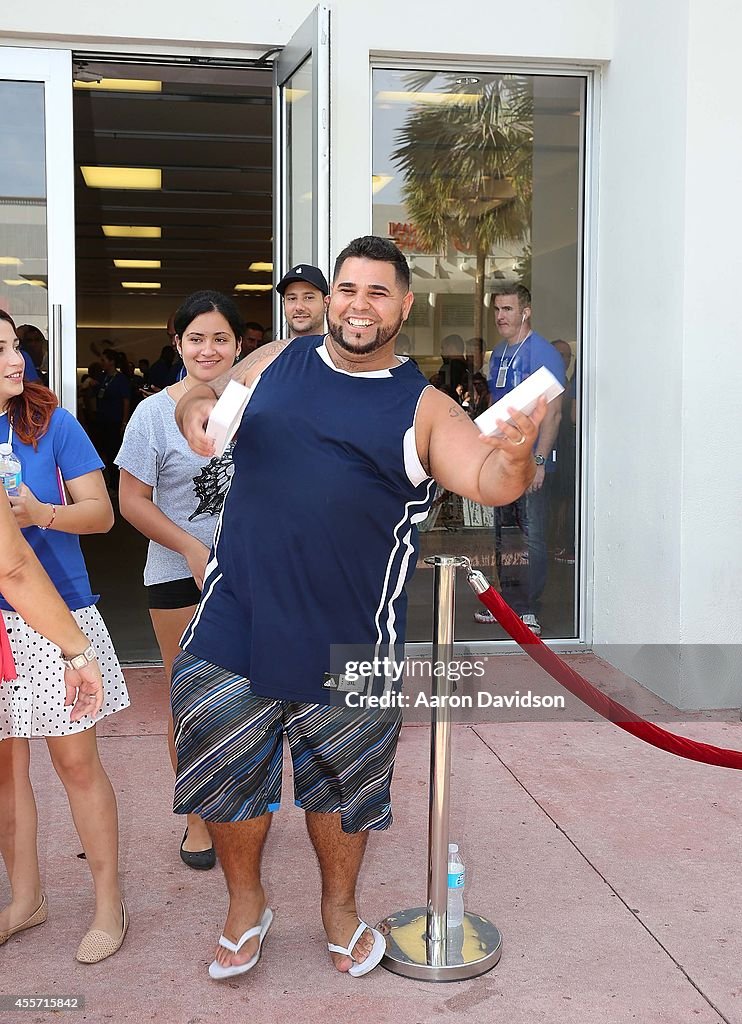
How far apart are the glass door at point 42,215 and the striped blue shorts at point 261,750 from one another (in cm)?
325

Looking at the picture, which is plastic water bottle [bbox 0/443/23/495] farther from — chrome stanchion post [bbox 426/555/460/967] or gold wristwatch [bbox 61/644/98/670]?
chrome stanchion post [bbox 426/555/460/967]

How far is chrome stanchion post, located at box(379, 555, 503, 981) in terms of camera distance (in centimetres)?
315

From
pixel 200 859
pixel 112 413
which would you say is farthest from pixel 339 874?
pixel 112 413

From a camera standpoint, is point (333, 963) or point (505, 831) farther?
point (505, 831)

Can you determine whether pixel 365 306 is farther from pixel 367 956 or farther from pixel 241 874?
pixel 367 956

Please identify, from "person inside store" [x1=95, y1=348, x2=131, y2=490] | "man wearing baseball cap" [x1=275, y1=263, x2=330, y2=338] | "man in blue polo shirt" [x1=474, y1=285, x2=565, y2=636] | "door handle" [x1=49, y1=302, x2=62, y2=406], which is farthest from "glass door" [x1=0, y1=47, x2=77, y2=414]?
"person inside store" [x1=95, y1=348, x2=131, y2=490]

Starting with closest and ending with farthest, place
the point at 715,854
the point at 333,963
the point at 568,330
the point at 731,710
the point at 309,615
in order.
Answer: the point at 309,615 < the point at 333,963 < the point at 715,854 < the point at 731,710 < the point at 568,330

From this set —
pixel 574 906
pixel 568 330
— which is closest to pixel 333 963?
pixel 574 906

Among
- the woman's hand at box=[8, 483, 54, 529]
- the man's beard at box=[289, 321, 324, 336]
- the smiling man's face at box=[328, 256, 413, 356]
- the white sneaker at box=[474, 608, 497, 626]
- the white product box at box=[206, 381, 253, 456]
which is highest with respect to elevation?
the man's beard at box=[289, 321, 324, 336]

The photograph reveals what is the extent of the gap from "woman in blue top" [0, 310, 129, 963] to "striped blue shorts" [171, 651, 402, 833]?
11.9 inches

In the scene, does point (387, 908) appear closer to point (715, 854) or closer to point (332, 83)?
point (715, 854)

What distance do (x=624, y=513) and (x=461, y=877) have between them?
129 inches

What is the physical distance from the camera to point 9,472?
9.94 ft

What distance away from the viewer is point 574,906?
140 inches
